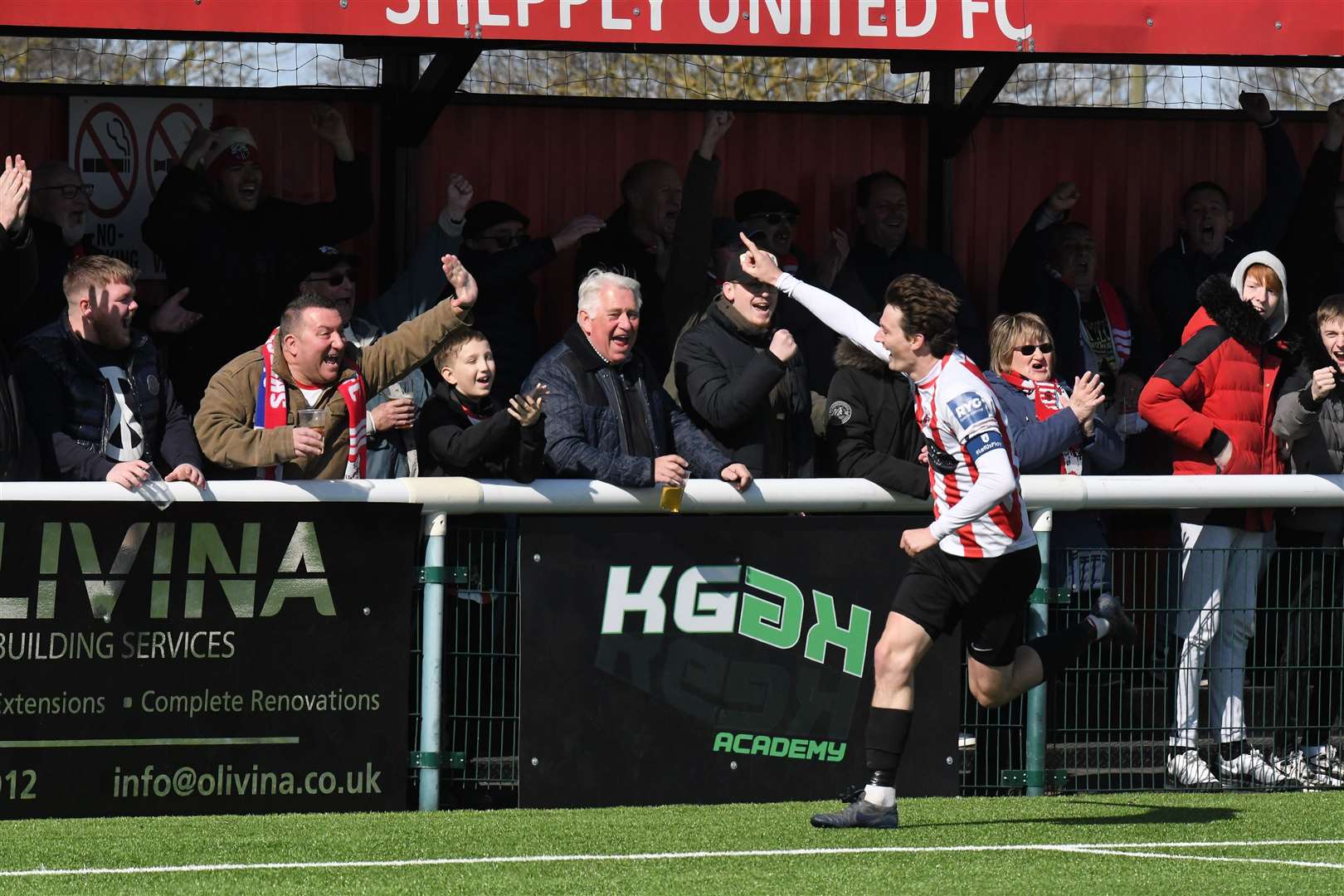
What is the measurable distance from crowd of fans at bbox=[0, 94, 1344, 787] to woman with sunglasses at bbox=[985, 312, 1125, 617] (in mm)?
11

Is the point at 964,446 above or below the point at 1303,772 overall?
above

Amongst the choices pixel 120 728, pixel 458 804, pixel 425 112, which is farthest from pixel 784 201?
pixel 120 728

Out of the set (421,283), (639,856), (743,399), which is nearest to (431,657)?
(639,856)

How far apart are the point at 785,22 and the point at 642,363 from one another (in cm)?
140

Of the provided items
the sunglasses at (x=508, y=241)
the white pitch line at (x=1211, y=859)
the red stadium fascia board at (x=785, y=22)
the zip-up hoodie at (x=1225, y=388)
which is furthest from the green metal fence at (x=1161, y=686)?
the sunglasses at (x=508, y=241)

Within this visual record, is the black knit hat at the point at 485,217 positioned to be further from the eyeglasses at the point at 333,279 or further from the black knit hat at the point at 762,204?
the black knit hat at the point at 762,204

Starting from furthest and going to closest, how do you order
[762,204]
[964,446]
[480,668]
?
[762,204] < [480,668] < [964,446]

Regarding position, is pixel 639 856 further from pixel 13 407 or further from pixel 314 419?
pixel 13 407

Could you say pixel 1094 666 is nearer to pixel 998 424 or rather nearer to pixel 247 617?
pixel 998 424

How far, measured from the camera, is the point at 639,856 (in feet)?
20.5

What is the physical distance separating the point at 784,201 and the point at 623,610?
2754mm

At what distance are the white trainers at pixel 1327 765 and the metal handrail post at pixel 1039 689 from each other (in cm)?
104

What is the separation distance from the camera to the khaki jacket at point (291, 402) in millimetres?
7305

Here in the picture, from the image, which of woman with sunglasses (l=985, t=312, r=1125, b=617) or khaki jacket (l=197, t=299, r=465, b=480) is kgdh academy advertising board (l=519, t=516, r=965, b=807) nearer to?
woman with sunglasses (l=985, t=312, r=1125, b=617)
